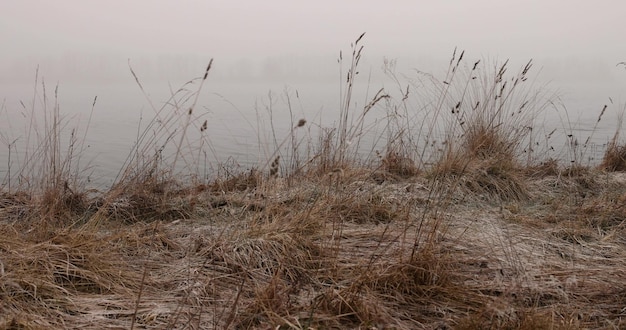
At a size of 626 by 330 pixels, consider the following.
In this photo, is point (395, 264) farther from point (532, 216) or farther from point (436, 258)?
point (532, 216)

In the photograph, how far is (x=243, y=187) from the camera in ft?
13.8

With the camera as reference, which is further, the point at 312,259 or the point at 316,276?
the point at 312,259

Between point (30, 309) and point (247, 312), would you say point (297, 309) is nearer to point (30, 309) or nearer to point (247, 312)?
point (247, 312)

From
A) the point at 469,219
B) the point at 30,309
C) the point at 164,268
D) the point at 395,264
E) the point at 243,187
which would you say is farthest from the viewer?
the point at 243,187

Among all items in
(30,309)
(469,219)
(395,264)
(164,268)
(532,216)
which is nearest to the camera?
(30,309)

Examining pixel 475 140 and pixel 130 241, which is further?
pixel 475 140

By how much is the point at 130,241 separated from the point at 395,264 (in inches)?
56.6

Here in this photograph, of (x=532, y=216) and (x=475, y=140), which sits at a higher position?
(x=475, y=140)

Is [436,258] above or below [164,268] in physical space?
above

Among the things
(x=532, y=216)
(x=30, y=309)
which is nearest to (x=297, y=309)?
(x=30, y=309)

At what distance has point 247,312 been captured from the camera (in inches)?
66.7

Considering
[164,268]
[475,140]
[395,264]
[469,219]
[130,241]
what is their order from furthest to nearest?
1. [475,140]
2. [469,219]
3. [130,241]
4. [164,268]
5. [395,264]

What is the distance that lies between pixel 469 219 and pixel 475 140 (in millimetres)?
1792

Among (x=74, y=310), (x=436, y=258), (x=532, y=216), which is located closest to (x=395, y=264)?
(x=436, y=258)
